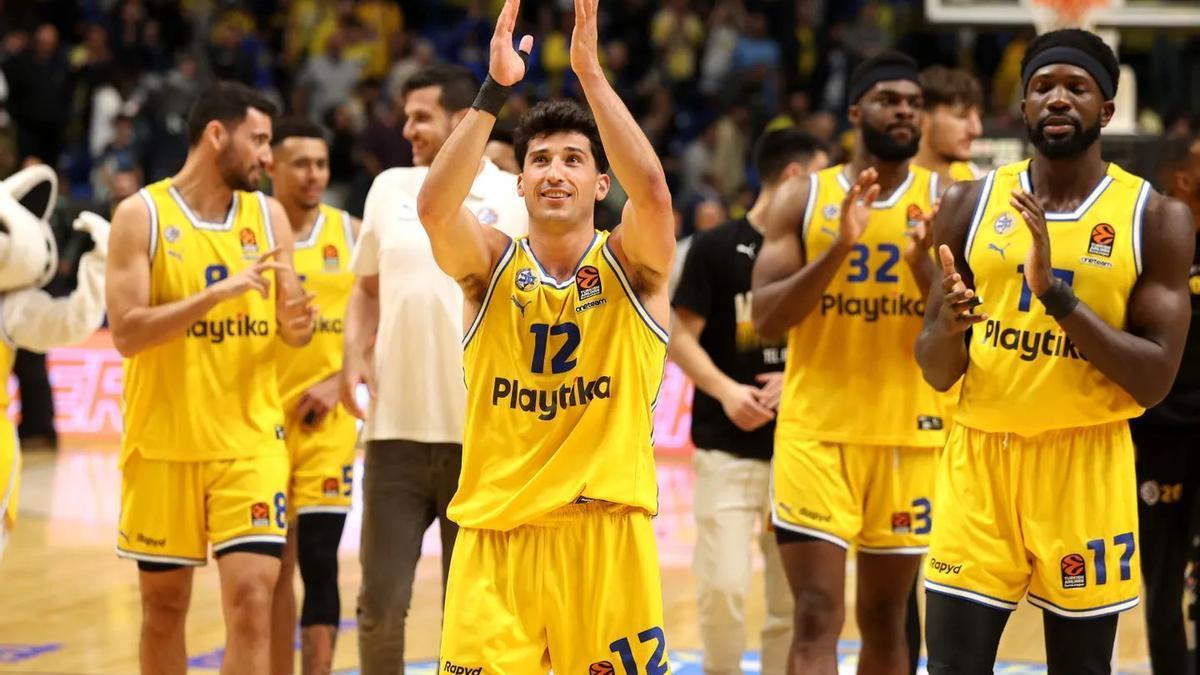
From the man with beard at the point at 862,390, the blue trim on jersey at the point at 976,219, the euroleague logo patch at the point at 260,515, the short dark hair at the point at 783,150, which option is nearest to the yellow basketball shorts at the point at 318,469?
the euroleague logo patch at the point at 260,515

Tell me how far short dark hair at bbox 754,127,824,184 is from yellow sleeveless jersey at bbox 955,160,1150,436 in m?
2.21

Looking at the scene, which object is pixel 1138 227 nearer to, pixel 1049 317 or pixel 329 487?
pixel 1049 317

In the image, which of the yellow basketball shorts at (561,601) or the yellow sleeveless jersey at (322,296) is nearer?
the yellow basketball shorts at (561,601)

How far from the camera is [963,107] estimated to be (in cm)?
728

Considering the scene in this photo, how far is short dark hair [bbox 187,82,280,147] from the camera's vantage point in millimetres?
6445

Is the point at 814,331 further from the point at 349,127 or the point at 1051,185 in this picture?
the point at 349,127

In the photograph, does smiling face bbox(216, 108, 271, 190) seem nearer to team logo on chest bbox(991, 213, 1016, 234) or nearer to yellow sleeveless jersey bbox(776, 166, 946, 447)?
yellow sleeveless jersey bbox(776, 166, 946, 447)

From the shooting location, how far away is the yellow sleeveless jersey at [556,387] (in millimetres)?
4707

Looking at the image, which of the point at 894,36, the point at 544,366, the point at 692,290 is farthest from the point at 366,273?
the point at 894,36

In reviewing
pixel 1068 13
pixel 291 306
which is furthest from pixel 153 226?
pixel 1068 13

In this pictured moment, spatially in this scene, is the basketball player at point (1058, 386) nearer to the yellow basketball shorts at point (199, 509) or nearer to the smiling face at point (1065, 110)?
the smiling face at point (1065, 110)

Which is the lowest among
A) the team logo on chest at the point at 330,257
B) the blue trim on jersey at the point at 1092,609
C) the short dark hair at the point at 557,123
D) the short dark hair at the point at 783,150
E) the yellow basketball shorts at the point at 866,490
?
the blue trim on jersey at the point at 1092,609

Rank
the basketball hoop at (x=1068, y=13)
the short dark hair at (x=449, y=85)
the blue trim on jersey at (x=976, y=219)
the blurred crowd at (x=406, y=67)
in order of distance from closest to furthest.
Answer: the blue trim on jersey at (x=976, y=219) < the short dark hair at (x=449, y=85) < the basketball hoop at (x=1068, y=13) < the blurred crowd at (x=406, y=67)

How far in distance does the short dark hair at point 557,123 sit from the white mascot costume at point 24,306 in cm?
240
